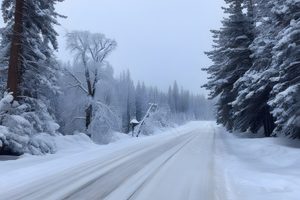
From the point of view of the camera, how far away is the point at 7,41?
22250 millimetres

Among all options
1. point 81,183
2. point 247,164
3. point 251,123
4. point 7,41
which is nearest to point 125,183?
point 81,183

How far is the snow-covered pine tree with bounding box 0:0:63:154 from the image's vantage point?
63.4 ft

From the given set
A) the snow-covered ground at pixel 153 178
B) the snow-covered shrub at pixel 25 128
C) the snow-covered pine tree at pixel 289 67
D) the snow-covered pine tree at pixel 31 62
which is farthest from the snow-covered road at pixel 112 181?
the snow-covered pine tree at pixel 289 67

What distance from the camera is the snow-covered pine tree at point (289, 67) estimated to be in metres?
17.6

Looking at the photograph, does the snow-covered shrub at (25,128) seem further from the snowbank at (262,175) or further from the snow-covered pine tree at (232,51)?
the snow-covered pine tree at (232,51)

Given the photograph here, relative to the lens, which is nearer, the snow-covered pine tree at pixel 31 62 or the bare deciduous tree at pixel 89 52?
the snow-covered pine tree at pixel 31 62

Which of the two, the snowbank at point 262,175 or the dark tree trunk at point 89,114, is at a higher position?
the dark tree trunk at point 89,114

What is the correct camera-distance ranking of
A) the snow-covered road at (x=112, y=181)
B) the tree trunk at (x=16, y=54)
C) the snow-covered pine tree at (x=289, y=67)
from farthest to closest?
the tree trunk at (x=16, y=54)
the snow-covered pine tree at (x=289, y=67)
the snow-covered road at (x=112, y=181)

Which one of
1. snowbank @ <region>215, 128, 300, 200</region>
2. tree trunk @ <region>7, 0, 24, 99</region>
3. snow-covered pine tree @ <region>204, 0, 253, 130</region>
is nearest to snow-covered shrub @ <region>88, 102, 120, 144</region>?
snow-covered pine tree @ <region>204, 0, 253, 130</region>

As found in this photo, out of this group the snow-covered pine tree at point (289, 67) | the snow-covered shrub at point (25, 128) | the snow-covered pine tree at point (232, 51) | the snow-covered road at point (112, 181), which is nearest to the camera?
the snow-covered road at point (112, 181)

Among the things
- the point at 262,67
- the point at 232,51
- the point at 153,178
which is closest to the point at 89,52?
the point at 232,51

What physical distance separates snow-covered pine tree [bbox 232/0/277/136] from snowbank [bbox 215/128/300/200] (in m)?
5.06

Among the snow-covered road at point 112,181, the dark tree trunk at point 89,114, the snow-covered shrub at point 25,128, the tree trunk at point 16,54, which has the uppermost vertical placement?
the tree trunk at point 16,54

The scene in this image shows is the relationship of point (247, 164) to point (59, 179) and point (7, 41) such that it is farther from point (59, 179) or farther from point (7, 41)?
point (7, 41)
